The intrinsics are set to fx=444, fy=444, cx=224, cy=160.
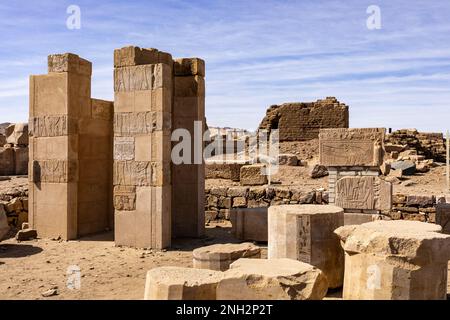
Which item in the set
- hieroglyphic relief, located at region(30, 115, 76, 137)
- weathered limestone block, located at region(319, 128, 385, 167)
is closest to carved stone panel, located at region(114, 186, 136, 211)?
hieroglyphic relief, located at region(30, 115, 76, 137)

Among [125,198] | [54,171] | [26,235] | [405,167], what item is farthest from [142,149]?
[405,167]

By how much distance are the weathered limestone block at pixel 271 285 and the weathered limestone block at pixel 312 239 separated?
147 cm

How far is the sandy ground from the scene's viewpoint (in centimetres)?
646

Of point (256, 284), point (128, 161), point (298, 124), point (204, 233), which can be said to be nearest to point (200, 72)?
point (128, 161)

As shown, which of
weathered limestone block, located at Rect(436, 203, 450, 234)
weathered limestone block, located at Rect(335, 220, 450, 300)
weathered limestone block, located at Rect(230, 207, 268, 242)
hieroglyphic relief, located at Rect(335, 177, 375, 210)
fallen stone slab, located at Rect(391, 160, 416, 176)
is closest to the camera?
weathered limestone block, located at Rect(335, 220, 450, 300)

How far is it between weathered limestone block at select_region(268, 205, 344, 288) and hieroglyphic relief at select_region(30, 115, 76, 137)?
19.0 ft

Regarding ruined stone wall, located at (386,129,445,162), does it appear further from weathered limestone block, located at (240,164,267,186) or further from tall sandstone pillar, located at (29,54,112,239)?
tall sandstone pillar, located at (29,54,112,239)

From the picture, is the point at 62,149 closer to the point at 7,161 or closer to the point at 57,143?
the point at 57,143

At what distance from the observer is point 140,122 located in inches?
364

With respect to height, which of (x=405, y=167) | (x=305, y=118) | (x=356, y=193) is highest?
(x=305, y=118)

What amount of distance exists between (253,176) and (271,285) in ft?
35.9

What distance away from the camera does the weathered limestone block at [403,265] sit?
4.89m

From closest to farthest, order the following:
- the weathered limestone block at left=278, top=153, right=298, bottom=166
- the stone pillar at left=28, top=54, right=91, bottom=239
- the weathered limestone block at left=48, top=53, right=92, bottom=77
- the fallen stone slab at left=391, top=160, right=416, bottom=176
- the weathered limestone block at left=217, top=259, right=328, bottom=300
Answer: the weathered limestone block at left=217, top=259, right=328, bottom=300 < the weathered limestone block at left=48, top=53, right=92, bottom=77 < the stone pillar at left=28, top=54, right=91, bottom=239 < the fallen stone slab at left=391, top=160, right=416, bottom=176 < the weathered limestone block at left=278, top=153, right=298, bottom=166

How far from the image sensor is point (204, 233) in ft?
34.2
